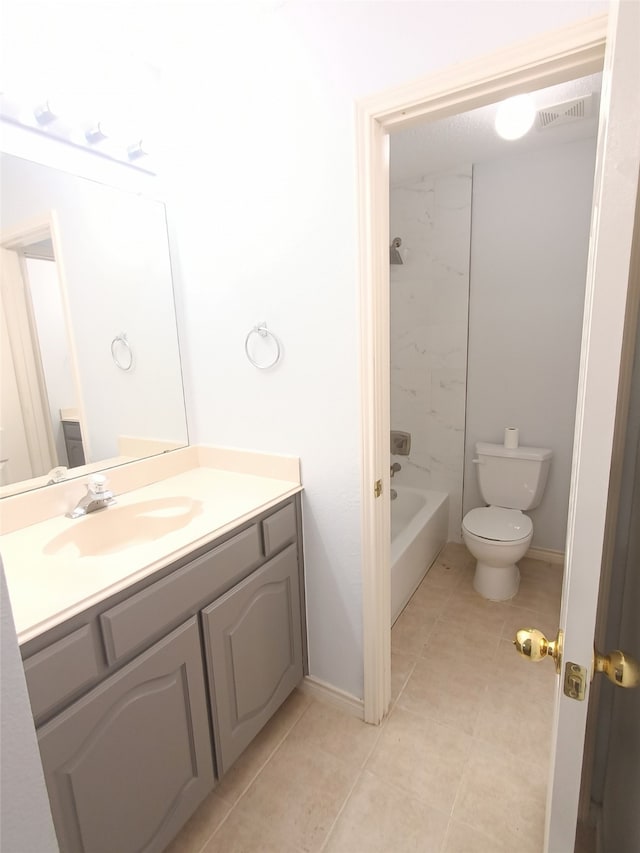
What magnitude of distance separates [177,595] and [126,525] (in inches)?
18.5

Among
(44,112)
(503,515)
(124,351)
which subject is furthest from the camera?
(503,515)

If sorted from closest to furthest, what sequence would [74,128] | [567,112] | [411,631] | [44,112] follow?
[44,112] → [74,128] → [567,112] → [411,631]

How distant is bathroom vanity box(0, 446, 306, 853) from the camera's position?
0.90 m

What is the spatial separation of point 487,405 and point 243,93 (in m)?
2.12

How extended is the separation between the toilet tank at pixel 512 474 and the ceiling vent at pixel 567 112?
A: 1.71 metres

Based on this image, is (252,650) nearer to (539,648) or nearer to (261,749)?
(261,749)

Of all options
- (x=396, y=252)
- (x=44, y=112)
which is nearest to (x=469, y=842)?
(x=44, y=112)

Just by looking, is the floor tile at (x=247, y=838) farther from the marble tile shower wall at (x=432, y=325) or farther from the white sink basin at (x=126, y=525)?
the marble tile shower wall at (x=432, y=325)

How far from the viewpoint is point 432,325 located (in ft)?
9.21

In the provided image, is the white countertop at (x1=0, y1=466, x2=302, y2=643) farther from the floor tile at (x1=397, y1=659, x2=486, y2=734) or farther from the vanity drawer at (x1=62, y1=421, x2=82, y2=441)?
the floor tile at (x1=397, y1=659, x2=486, y2=734)

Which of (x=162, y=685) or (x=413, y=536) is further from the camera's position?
(x=413, y=536)

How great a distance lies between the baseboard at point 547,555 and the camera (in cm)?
265

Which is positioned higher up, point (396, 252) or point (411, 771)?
point (396, 252)

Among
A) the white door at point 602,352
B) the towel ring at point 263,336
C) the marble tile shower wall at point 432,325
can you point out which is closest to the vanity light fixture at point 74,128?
the towel ring at point 263,336
